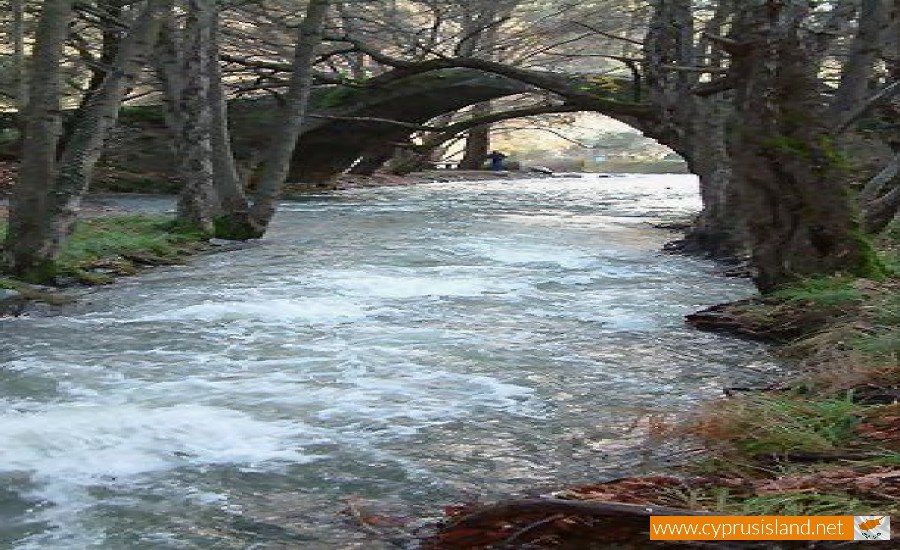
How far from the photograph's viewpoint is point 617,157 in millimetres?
55344

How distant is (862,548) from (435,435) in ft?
7.75

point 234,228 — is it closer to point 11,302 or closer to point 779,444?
point 11,302

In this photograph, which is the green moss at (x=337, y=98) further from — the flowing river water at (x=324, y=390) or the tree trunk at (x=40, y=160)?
the tree trunk at (x=40, y=160)

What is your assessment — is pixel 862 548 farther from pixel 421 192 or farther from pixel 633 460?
pixel 421 192

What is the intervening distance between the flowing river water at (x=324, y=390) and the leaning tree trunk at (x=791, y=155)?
112 cm

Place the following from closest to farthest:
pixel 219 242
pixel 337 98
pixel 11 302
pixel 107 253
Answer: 1. pixel 11 302
2. pixel 107 253
3. pixel 219 242
4. pixel 337 98

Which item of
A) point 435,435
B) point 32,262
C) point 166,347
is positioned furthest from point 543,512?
point 32,262

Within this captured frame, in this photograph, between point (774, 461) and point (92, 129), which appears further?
point (92, 129)

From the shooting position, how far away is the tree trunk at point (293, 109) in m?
12.8

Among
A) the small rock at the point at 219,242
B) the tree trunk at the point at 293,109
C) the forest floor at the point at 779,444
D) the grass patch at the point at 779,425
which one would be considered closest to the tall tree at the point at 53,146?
the tree trunk at the point at 293,109

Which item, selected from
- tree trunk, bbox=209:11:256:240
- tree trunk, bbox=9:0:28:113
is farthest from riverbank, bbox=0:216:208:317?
tree trunk, bbox=9:0:28:113

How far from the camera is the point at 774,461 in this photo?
3.93 metres

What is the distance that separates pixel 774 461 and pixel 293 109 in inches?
393

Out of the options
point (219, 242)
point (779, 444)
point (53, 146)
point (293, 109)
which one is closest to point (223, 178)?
point (219, 242)
